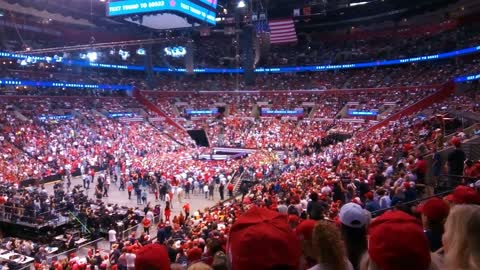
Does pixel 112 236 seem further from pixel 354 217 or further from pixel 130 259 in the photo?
pixel 354 217

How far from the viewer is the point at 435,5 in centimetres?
3922

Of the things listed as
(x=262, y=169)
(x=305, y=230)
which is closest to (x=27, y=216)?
(x=262, y=169)

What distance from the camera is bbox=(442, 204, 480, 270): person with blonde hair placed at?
1811mm

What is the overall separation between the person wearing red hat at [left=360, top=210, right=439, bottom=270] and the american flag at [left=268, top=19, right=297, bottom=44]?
1552 inches

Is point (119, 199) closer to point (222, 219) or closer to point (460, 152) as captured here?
point (222, 219)

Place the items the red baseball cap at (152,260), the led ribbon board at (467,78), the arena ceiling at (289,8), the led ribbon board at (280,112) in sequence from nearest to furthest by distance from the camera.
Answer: the red baseball cap at (152,260)
the led ribbon board at (467,78)
the arena ceiling at (289,8)
the led ribbon board at (280,112)

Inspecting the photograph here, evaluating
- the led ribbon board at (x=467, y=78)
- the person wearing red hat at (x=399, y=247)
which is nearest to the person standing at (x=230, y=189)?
the person wearing red hat at (x=399, y=247)

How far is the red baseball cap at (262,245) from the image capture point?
1.51 m

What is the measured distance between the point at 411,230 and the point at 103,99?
4188 cm

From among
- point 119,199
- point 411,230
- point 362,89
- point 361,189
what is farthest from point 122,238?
point 362,89

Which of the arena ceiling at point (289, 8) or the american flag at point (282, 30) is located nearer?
the arena ceiling at point (289, 8)

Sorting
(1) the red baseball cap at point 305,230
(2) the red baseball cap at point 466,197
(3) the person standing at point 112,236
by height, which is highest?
(2) the red baseball cap at point 466,197

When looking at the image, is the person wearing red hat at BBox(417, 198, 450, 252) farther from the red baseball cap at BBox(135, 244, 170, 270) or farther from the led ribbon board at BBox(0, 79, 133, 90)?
the led ribbon board at BBox(0, 79, 133, 90)

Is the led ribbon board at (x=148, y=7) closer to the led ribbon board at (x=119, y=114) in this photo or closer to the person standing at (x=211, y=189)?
the person standing at (x=211, y=189)
